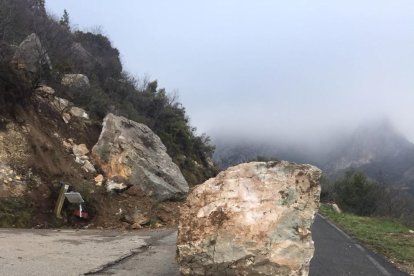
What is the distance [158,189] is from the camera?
18047 millimetres

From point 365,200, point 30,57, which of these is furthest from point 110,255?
point 365,200

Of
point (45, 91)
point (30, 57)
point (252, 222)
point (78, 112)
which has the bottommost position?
point (252, 222)

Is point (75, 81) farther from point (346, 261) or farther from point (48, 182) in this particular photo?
point (346, 261)

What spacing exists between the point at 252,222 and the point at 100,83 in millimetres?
27065

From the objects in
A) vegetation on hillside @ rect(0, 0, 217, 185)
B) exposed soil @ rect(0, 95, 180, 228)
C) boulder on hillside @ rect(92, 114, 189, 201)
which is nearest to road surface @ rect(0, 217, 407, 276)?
exposed soil @ rect(0, 95, 180, 228)

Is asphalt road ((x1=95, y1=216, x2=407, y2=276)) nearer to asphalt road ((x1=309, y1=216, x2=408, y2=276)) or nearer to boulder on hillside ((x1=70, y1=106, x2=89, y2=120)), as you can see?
asphalt road ((x1=309, y1=216, x2=408, y2=276))

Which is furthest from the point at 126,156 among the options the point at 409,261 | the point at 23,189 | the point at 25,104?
the point at 409,261

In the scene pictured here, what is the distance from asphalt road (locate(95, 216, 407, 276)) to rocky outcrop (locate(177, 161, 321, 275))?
1103 millimetres

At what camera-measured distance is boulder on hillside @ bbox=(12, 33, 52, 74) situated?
17.9 meters

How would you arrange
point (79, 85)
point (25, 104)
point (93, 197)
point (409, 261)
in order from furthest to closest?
point (79, 85), point (25, 104), point (93, 197), point (409, 261)

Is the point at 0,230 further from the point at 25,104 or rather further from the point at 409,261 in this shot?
the point at 409,261

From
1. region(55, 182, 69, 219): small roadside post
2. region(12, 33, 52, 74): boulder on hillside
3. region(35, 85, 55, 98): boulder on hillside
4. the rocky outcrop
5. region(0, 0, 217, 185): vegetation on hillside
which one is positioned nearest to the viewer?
the rocky outcrop

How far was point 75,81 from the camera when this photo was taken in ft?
81.0

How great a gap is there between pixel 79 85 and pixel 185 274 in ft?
62.8
